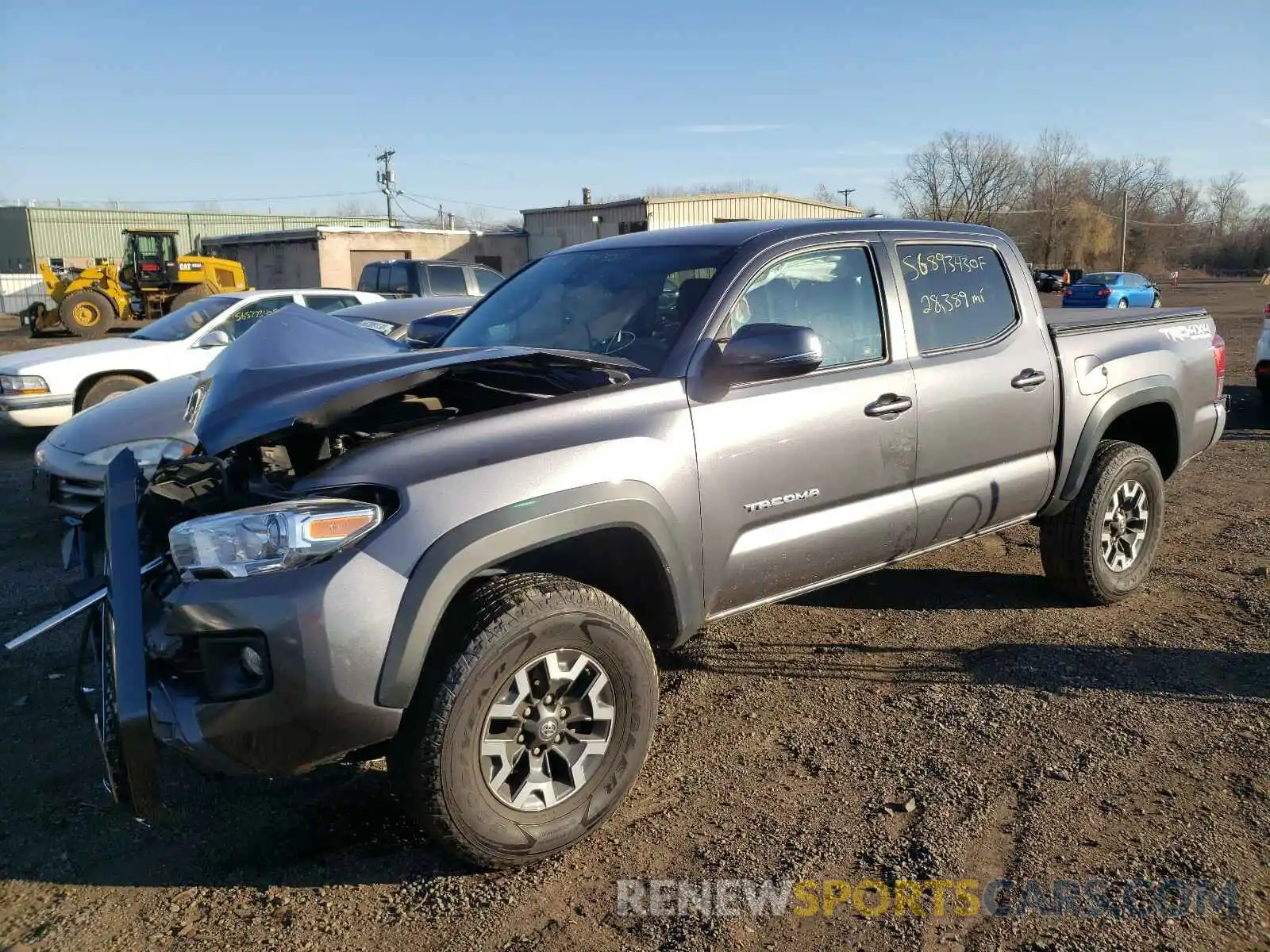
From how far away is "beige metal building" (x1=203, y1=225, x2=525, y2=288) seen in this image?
38.2m

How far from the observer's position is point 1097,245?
70688mm

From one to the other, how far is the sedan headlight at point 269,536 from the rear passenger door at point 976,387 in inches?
97.0

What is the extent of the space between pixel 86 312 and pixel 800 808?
27694 mm

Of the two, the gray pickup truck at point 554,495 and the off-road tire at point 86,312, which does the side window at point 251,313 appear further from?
the off-road tire at point 86,312

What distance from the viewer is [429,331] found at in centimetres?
523

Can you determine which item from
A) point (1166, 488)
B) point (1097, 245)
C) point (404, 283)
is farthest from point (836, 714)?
point (1097, 245)

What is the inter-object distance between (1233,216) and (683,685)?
4579 inches

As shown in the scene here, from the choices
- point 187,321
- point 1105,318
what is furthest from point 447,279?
point 1105,318

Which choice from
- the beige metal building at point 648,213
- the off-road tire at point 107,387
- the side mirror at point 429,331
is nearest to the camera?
the side mirror at point 429,331

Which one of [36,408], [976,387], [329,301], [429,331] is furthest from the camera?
[329,301]

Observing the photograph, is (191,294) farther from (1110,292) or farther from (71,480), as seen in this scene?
(1110,292)

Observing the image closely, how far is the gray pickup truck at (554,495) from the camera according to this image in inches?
103

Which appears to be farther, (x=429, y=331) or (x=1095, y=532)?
(x=429, y=331)

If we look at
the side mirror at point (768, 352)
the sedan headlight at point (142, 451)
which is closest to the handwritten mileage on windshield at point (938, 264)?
the side mirror at point (768, 352)
